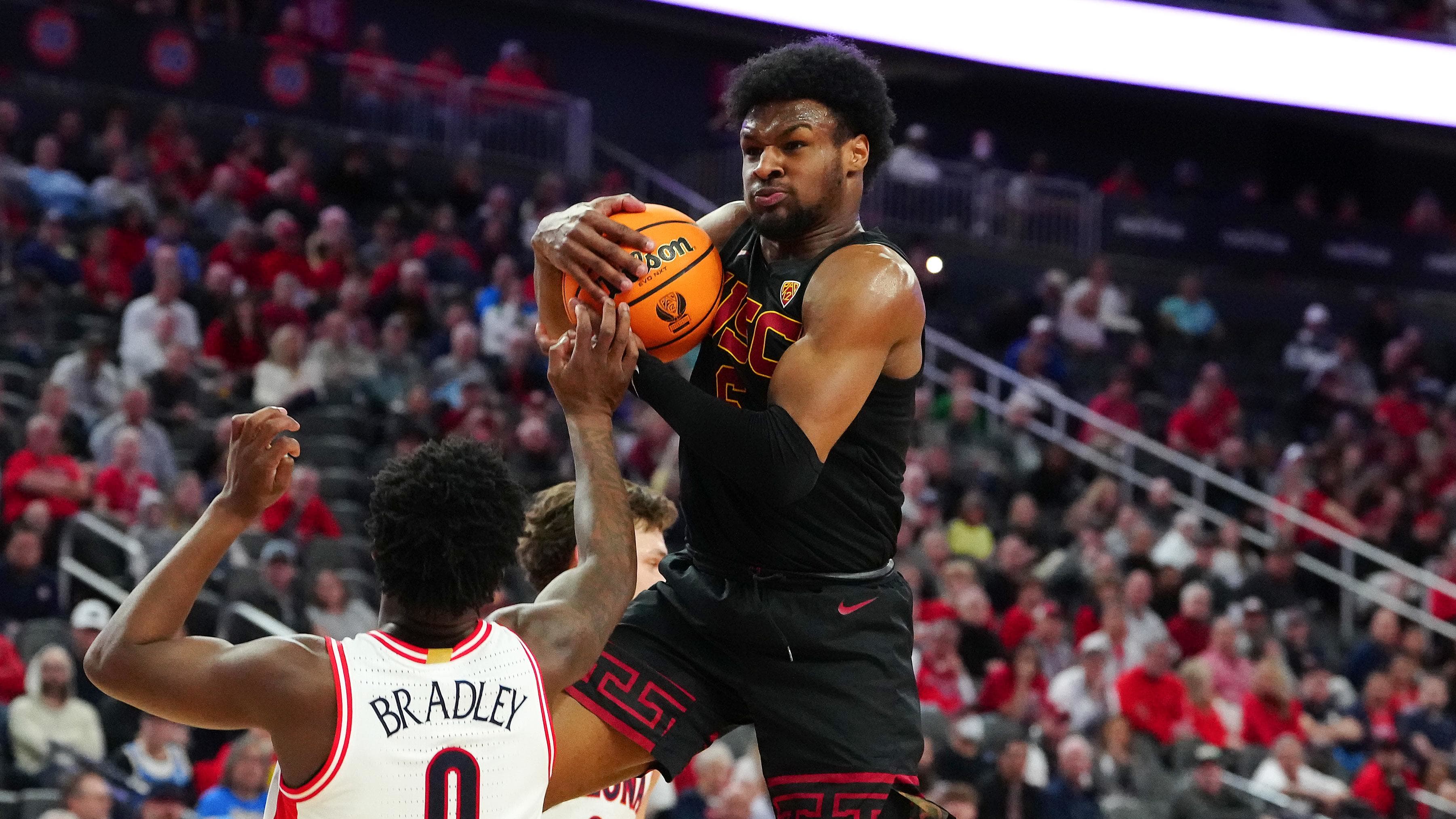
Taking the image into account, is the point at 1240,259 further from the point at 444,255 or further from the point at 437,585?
the point at 437,585

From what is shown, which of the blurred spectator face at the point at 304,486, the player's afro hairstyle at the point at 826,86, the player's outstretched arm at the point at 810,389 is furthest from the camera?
the blurred spectator face at the point at 304,486

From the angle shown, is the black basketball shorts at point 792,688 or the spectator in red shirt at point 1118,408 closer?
the black basketball shorts at point 792,688

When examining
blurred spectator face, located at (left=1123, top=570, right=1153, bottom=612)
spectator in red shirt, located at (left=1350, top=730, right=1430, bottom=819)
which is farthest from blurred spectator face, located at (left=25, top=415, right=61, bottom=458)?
spectator in red shirt, located at (left=1350, top=730, right=1430, bottom=819)

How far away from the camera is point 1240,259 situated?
64.4 feet

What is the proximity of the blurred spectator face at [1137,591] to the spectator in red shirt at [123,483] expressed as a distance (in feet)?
20.4

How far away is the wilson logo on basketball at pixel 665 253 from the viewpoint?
389 centimetres

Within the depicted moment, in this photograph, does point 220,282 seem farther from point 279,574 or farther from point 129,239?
point 279,574

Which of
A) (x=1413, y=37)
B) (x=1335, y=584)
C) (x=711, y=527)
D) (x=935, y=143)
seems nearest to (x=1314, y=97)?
(x=1413, y=37)

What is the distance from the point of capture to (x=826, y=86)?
13.2 feet

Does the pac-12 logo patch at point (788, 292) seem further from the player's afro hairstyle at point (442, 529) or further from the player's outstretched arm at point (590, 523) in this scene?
the player's afro hairstyle at point (442, 529)

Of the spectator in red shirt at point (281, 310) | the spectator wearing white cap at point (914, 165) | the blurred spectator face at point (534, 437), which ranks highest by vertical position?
the spectator wearing white cap at point (914, 165)

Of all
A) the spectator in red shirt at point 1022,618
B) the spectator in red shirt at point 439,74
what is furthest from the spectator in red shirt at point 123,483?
the spectator in red shirt at point 439,74

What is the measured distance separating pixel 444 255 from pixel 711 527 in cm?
1044

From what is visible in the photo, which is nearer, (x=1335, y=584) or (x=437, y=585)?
(x=437, y=585)
